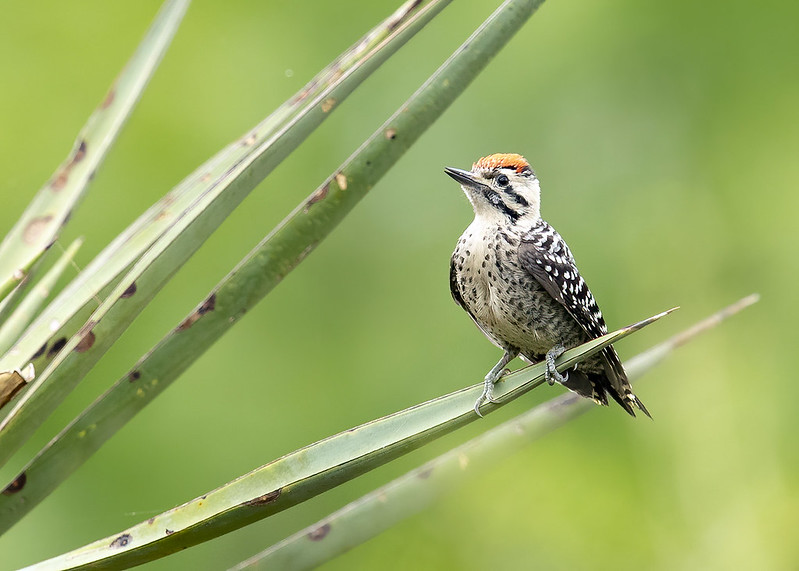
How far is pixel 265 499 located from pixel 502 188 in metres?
1.51

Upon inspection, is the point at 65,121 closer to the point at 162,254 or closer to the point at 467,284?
the point at 467,284

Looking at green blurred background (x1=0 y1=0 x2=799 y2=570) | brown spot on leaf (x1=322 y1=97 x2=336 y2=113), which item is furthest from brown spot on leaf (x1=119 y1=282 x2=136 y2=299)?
green blurred background (x1=0 y1=0 x2=799 y2=570)

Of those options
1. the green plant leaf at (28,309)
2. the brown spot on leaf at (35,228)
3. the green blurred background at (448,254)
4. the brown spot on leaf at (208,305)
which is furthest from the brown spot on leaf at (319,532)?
the green blurred background at (448,254)

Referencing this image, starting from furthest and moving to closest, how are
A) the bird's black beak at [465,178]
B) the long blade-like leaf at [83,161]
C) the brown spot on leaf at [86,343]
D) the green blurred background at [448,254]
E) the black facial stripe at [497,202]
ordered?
the green blurred background at [448,254] → the black facial stripe at [497,202] → the bird's black beak at [465,178] → the long blade-like leaf at [83,161] → the brown spot on leaf at [86,343]

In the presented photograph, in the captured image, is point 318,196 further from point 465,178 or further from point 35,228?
point 465,178

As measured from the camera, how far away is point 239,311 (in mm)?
1646

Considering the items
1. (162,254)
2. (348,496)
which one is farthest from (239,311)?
(348,496)

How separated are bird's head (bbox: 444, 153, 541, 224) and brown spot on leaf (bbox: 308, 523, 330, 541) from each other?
3.65 ft

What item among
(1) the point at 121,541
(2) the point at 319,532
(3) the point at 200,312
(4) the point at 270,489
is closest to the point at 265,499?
(4) the point at 270,489

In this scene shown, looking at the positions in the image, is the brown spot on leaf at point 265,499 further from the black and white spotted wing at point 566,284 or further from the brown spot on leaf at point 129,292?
the black and white spotted wing at point 566,284

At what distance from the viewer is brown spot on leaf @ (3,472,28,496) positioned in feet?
5.08

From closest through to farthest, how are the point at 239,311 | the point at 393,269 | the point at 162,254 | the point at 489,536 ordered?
the point at 162,254
the point at 239,311
the point at 489,536
the point at 393,269

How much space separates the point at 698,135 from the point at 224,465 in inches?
143

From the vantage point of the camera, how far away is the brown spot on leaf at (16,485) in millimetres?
1547
